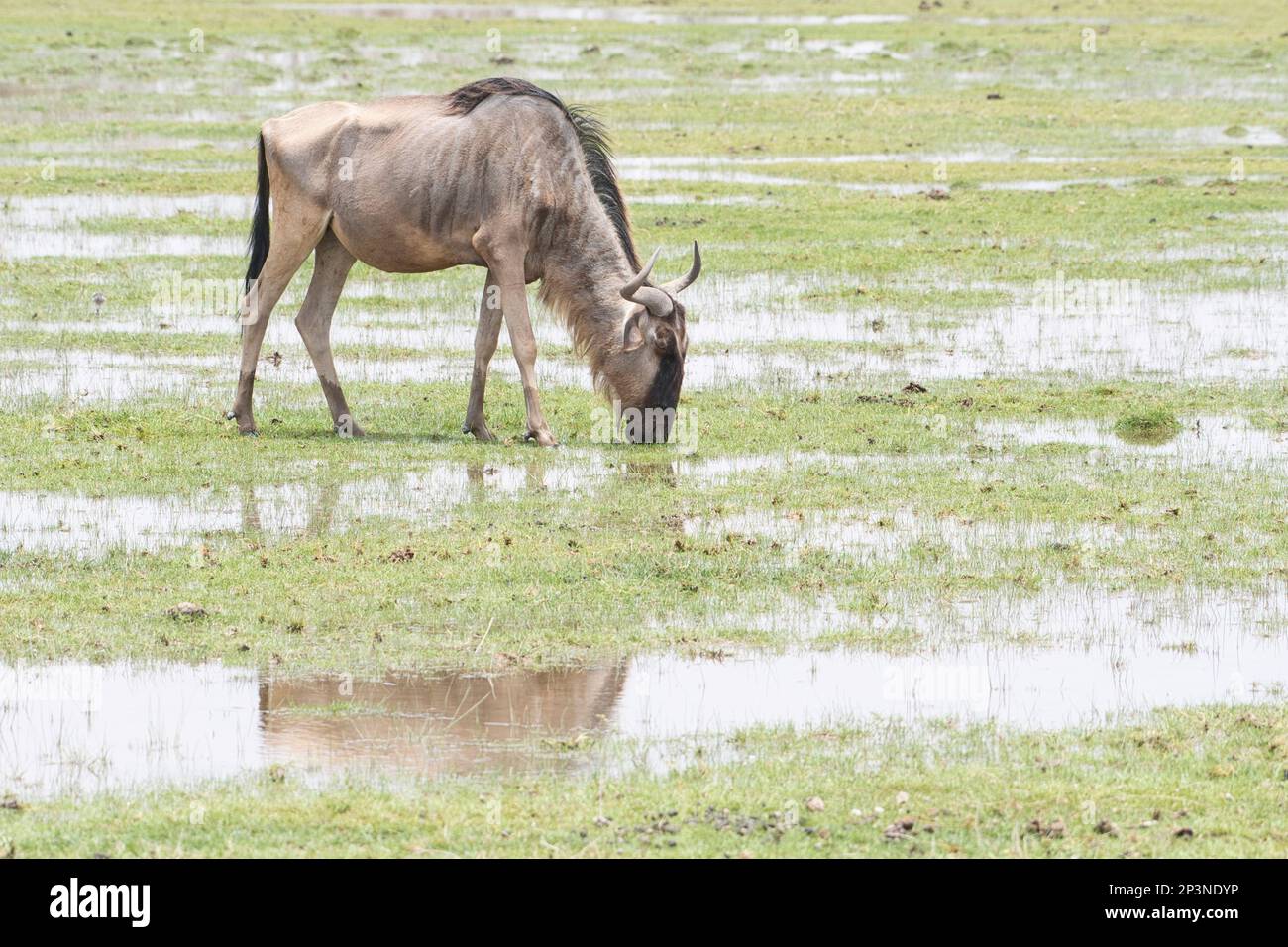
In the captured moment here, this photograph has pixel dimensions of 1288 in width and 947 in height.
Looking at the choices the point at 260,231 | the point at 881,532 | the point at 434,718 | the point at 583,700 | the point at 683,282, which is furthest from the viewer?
the point at 260,231

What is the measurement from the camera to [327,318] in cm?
1427

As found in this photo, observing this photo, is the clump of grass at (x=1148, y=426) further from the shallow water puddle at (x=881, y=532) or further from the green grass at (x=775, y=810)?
the green grass at (x=775, y=810)

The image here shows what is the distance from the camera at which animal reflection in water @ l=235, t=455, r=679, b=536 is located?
37.7 feet

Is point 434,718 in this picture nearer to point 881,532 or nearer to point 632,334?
point 881,532

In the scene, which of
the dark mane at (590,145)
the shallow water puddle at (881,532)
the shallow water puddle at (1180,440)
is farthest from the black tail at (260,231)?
the shallow water puddle at (1180,440)

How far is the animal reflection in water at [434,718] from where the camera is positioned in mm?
7699

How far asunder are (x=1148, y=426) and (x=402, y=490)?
213 inches

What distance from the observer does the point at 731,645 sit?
9242mm

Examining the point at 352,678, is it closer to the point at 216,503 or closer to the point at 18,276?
the point at 216,503

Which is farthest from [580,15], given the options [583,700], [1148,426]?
[583,700]

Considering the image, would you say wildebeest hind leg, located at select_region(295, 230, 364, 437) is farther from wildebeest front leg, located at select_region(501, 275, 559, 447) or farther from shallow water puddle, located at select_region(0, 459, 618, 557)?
shallow water puddle, located at select_region(0, 459, 618, 557)

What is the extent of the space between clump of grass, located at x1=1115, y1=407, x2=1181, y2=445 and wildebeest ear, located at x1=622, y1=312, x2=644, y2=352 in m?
3.47

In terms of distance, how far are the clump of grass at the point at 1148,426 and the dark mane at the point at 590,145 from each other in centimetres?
367
